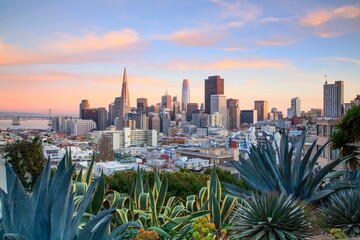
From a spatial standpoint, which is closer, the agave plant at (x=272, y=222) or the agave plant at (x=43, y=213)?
the agave plant at (x=43, y=213)

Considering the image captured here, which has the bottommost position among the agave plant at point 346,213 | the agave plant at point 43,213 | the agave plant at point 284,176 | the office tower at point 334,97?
the agave plant at point 346,213

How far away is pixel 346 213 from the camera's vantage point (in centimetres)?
588

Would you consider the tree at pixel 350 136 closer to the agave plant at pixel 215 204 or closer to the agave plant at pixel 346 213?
the agave plant at pixel 346 213

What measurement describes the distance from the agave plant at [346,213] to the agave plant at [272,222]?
0.95 metres

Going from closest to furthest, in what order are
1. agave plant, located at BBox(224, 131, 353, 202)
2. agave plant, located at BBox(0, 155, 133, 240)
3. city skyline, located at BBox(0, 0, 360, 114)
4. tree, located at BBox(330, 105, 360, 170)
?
agave plant, located at BBox(0, 155, 133, 240)
agave plant, located at BBox(224, 131, 353, 202)
tree, located at BBox(330, 105, 360, 170)
city skyline, located at BBox(0, 0, 360, 114)

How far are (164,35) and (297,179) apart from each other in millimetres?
40972

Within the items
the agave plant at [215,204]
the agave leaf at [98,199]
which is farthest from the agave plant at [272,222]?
the agave leaf at [98,199]

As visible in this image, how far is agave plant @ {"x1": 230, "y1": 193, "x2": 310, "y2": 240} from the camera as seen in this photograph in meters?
5.04

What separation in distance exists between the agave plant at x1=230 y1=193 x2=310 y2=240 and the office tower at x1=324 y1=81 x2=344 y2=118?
79211 millimetres

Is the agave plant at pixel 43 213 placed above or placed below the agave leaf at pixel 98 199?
above

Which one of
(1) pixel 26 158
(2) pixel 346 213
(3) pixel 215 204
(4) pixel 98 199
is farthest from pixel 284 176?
(1) pixel 26 158

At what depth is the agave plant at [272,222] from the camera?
504 cm

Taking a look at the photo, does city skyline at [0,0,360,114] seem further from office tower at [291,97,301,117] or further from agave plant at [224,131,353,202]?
office tower at [291,97,301,117]

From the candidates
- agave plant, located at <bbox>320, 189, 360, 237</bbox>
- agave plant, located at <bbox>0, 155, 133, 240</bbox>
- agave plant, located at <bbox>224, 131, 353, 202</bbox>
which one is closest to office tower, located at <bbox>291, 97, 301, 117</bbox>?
agave plant, located at <bbox>224, 131, 353, 202</bbox>
